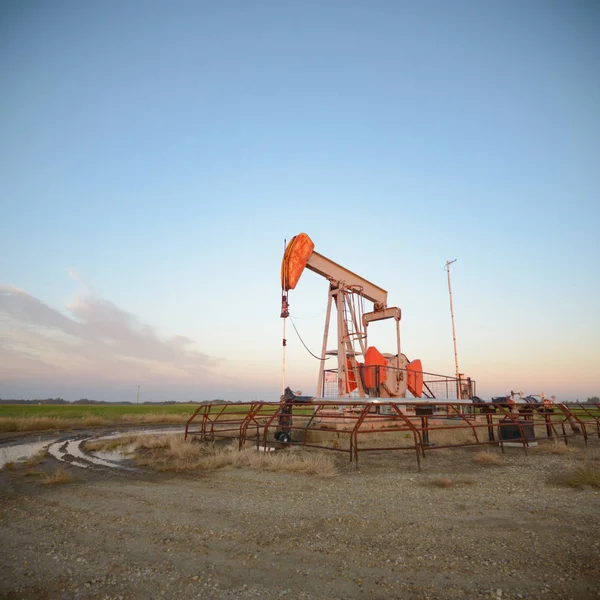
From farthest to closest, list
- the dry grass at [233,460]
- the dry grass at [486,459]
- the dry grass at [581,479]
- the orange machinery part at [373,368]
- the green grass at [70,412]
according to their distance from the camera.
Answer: the green grass at [70,412]
the orange machinery part at [373,368]
the dry grass at [486,459]
the dry grass at [233,460]
the dry grass at [581,479]

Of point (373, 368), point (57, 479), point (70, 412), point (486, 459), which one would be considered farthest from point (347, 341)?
point (70, 412)

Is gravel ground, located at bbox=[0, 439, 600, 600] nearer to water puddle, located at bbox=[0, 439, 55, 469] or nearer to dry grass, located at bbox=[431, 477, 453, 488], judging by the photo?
dry grass, located at bbox=[431, 477, 453, 488]

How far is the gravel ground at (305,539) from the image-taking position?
3.33 m

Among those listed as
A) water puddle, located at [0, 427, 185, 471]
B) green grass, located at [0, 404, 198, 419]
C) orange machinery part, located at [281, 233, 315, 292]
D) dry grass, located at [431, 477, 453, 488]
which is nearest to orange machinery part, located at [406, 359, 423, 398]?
orange machinery part, located at [281, 233, 315, 292]

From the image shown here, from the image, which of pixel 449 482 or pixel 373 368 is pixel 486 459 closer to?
pixel 449 482

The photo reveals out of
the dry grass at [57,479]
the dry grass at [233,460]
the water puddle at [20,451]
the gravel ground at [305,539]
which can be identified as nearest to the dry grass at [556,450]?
the gravel ground at [305,539]

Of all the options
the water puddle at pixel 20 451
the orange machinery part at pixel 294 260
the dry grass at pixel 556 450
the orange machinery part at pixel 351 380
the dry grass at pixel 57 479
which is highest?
the orange machinery part at pixel 294 260

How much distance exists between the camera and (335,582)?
338cm

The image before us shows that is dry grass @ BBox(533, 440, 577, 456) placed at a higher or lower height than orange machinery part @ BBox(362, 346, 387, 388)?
lower

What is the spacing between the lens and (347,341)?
45.5 feet

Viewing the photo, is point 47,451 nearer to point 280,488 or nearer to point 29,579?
point 280,488

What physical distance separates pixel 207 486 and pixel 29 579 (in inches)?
151

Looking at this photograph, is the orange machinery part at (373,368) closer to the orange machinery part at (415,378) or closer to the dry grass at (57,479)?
the orange machinery part at (415,378)

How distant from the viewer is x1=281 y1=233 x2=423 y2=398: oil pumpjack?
13255 mm
